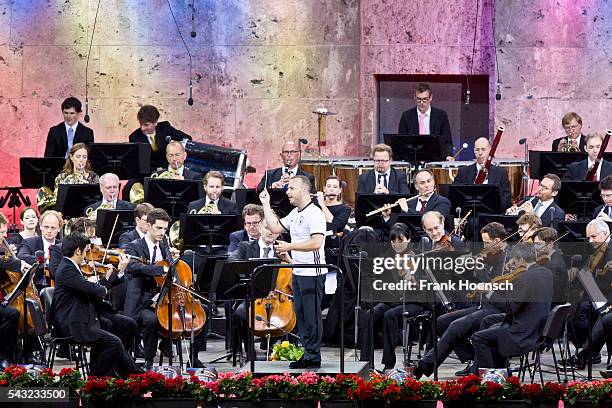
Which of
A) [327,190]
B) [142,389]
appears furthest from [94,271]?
[327,190]

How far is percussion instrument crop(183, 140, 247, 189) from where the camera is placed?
12.8m

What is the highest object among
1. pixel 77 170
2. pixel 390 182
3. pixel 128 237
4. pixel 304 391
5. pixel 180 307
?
pixel 77 170

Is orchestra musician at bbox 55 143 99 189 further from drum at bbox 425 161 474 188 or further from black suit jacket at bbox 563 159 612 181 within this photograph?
black suit jacket at bbox 563 159 612 181

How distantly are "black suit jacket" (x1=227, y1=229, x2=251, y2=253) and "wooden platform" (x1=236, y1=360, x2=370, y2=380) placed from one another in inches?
62.4

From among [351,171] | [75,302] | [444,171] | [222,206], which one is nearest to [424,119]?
[444,171]

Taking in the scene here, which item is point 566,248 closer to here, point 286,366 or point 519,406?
point 519,406

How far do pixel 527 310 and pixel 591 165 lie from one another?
115 inches

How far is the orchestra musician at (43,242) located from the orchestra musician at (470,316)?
10.1ft

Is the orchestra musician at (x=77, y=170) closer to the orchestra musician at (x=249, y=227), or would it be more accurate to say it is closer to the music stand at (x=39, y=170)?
the music stand at (x=39, y=170)

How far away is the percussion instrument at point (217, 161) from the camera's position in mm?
12773

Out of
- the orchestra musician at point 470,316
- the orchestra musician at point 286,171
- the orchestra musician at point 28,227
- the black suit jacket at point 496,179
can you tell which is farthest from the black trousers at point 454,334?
the orchestra musician at point 28,227

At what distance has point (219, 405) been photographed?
8562 mm

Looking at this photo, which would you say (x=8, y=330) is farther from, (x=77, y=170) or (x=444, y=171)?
(x=444, y=171)

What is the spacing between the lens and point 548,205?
11.1 meters
